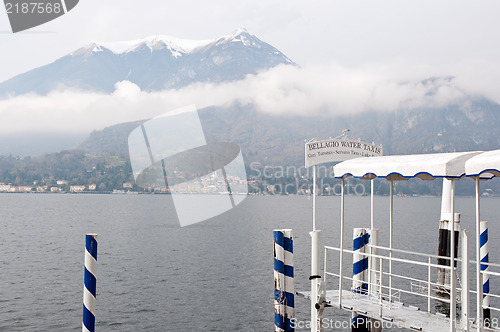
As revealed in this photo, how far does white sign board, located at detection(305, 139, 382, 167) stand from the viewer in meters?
13.5

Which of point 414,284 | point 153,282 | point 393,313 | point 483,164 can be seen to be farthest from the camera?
point 153,282

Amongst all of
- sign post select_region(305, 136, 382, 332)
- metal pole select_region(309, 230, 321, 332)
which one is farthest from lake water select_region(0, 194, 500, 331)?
sign post select_region(305, 136, 382, 332)

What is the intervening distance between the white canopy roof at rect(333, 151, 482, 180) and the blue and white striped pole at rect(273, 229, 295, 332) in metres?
1.99

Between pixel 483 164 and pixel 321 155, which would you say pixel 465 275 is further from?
pixel 321 155

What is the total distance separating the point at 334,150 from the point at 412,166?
4053 mm

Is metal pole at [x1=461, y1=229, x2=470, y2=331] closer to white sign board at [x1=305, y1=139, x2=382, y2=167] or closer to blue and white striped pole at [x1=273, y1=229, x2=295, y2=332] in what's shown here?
blue and white striped pole at [x1=273, y1=229, x2=295, y2=332]

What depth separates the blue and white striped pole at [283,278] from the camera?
12.1 metres

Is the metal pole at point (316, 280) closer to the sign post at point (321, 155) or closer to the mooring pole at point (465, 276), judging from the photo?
the sign post at point (321, 155)

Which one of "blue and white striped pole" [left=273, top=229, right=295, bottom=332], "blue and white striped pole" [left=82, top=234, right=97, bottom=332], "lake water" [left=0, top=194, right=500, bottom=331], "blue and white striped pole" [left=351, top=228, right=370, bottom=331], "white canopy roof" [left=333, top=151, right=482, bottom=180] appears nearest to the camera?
"white canopy roof" [left=333, top=151, right=482, bottom=180]

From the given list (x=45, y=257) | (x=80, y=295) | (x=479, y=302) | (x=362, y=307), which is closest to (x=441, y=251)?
(x=362, y=307)

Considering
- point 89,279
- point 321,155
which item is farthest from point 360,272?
point 89,279

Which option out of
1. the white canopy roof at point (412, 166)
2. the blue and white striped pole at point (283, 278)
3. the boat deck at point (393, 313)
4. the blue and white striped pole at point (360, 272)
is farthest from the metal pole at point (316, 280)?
the white canopy roof at point (412, 166)

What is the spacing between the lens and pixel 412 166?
9844 mm

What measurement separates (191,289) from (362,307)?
61.1 feet
